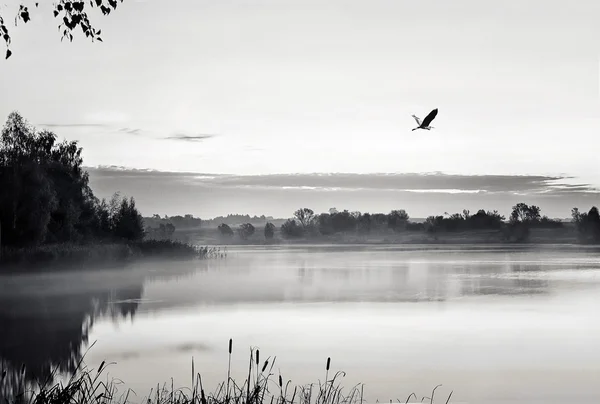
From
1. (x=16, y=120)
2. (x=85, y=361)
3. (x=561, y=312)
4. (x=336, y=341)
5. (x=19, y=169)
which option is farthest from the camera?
(x=16, y=120)

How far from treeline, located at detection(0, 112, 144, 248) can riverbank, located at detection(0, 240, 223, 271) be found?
56 cm

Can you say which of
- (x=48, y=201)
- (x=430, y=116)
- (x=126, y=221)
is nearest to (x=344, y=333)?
(x=430, y=116)

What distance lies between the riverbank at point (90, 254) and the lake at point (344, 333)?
6.32 meters

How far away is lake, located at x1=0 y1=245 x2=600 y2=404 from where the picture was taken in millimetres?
10094

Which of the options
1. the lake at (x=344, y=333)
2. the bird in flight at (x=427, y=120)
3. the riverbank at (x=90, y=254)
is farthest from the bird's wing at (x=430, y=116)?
the riverbank at (x=90, y=254)

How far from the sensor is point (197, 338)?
14.3 metres

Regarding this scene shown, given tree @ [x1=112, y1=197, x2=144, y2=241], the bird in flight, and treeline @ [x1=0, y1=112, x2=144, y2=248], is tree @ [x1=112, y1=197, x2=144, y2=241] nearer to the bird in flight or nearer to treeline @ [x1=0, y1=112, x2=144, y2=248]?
treeline @ [x1=0, y1=112, x2=144, y2=248]

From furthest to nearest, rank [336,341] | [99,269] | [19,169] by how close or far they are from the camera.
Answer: [99,269], [19,169], [336,341]

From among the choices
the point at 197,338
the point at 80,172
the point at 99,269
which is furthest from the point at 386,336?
the point at 80,172

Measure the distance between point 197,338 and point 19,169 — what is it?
2414 centimetres

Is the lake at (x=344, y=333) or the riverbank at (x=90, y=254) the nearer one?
the lake at (x=344, y=333)

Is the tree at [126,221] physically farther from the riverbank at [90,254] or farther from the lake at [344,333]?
the lake at [344,333]

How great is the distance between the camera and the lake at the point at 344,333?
1009 cm

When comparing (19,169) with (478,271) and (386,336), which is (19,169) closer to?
(478,271)
